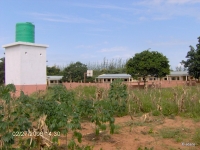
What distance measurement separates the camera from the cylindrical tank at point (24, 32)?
49.1ft

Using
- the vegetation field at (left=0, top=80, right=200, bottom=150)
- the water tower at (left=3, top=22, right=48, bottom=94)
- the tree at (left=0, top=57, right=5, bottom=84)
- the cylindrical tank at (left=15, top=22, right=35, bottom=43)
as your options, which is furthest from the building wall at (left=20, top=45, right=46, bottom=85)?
the tree at (left=0, top=57, right=5, bottom=84)

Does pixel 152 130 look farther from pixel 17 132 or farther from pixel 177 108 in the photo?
pixel 17 132

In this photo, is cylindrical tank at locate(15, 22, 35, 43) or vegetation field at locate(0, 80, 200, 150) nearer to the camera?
vegetation field at locate(0, 80, 200, 150)

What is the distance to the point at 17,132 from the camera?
299 centimetres

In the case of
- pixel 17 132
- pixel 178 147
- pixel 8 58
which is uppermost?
pixel 8 58

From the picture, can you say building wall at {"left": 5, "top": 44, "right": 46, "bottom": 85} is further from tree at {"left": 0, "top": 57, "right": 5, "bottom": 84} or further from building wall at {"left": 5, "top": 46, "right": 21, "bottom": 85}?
tree at {"left": 0, "top": 57, "right": 5, "bottom": 84}

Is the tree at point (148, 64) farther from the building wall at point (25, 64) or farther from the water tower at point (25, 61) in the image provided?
the water tower at point (25, 61)

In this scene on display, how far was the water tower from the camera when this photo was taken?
1497 centimetres

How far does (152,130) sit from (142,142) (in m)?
0.86

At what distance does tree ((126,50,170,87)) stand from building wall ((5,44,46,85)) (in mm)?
10145

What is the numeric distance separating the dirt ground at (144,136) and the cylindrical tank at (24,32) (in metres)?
11.0

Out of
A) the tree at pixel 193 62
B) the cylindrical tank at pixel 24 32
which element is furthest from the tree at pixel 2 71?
the tree at pixel 193 62

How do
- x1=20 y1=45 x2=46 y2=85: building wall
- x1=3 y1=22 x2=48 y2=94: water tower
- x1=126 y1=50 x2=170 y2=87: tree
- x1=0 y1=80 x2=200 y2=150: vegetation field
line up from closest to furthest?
x1=0 y1=80 x2=200 y2=150: vegetation field → x1=3 y1=22 x2=48 y2=94: water tower → x1=20 y1=45 x2=46 y2=85: building wall → x1=126 y1=50 x2=170 y2=87: tree

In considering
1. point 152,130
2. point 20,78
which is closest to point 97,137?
point 152,130
